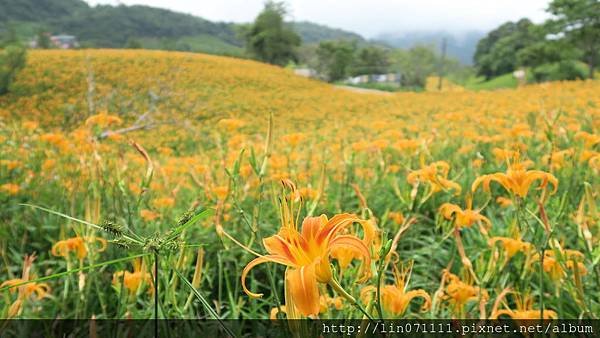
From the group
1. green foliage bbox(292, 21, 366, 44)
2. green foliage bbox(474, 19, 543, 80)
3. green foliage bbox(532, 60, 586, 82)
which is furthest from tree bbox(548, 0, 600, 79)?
green foliage bbox(292, 21, 366, 44)

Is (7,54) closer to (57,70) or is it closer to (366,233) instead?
(57,70)

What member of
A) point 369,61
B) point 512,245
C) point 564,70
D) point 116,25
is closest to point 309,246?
point 512,245

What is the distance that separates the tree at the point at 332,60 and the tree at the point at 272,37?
4335 millimetres

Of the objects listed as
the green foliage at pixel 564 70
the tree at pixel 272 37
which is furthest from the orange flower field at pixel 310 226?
the tree at pixel 272 37

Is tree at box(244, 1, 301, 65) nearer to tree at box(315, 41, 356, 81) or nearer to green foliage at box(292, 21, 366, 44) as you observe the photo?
tree at box(315, 41, 356, 81)

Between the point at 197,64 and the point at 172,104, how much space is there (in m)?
5.52

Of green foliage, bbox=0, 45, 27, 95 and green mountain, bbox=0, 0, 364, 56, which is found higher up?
green mountain, bbox=0, 0, 364, 56

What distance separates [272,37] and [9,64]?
48.7 feet

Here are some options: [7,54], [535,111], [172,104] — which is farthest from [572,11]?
[7,54]

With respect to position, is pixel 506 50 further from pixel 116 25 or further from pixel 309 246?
pixel 116 25

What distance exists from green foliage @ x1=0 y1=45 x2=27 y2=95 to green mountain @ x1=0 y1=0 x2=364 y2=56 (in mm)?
27222

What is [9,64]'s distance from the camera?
10.0m

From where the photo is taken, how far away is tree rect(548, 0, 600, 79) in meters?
9.88

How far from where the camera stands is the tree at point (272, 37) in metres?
23.1
